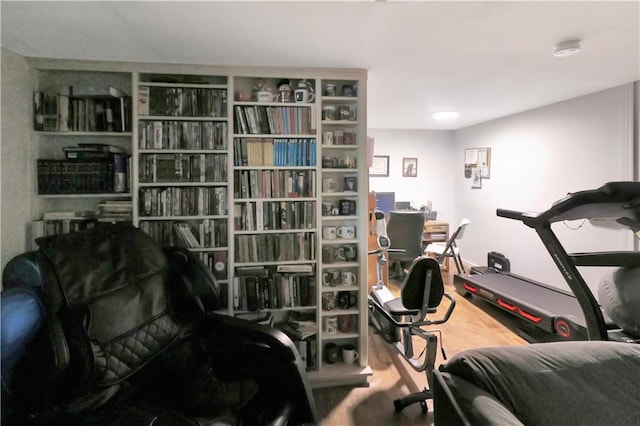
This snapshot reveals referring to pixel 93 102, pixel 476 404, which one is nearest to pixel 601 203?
pixel 476 404

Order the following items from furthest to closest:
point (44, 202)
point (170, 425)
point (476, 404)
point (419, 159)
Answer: point (419, 159) → point (44, 202) → point (170, 425) → point (476, 404)

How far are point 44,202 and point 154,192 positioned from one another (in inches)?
28.0

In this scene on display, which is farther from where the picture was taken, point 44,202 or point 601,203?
point 44,202

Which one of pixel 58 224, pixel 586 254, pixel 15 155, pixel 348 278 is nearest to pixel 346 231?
pixel 348 278

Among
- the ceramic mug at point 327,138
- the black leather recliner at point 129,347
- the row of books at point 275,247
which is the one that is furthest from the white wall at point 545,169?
the black leather recliner at point 129,347

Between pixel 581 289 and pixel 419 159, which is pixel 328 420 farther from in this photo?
pixel 419 159

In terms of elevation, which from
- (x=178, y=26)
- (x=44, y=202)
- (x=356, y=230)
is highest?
(x=178, y=26)

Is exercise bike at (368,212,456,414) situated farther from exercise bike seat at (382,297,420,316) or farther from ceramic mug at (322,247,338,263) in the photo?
ceramic mug at (322,247,338,263)

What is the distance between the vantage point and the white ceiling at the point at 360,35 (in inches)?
55.4

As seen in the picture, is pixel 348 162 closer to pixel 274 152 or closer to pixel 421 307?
pixel 274 152

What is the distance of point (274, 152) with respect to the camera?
2203 millimetres

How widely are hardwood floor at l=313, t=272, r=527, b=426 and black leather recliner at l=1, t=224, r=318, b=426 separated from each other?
684 mm

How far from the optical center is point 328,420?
1.86 metres

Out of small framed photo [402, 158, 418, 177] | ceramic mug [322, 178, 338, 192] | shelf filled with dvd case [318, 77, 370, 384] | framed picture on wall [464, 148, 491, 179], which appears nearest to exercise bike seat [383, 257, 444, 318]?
shelf filled with dvd case [318, 77, 370, 384]
